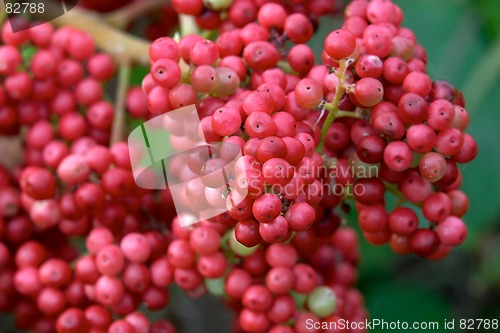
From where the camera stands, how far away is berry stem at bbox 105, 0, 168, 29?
5.58 ft

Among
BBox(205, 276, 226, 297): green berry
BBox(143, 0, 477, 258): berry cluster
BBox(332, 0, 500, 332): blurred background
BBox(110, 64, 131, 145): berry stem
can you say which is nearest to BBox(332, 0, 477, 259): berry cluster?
BBox(143, 0, 477, 258): berry cluster

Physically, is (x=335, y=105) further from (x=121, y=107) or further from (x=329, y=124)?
(x=121, y=107)

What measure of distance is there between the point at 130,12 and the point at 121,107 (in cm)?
30

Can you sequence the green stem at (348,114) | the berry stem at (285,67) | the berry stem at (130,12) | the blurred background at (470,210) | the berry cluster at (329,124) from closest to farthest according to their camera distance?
1. the berry cluster at (329,124)
2. the green stem at (348,114)
3. the berry stem at (285,67)
4. the berry stem at (130,12)
5. the blurred background at (470,210)

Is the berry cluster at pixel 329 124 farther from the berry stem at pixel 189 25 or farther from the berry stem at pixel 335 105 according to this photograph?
the berry stem at pixel 189 25

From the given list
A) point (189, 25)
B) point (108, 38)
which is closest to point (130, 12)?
point (108, 38)

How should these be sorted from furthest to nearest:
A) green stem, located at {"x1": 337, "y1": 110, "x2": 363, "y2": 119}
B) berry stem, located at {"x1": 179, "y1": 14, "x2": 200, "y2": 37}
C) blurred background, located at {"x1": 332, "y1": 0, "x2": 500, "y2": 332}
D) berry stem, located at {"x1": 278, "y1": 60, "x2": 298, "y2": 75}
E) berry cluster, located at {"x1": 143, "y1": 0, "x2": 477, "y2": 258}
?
blurred background, located at {"x1": 332, "y1": 0, "x2": 500, "y2": 332} < berry stem, located at {"x1": 179, "y1": 14, "x2": 200, "y2": 37} < berry stem, located at {"x1": 278, "y1": 60, "x2": 298, "y2": 75} < green stem, located at {"x1": 337, "y1": 110, "x2": 363, "y2": 119} < berry cluster, located at {"x1": 143, "y1": 0, "x2": 477, "y2": 258}

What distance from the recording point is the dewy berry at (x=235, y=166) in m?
1.10

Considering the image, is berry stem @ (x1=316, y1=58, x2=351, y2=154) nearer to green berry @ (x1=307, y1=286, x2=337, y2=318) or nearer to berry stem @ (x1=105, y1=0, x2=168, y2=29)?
green berry @ (x1=307, y1=286, x2=337, y2=318)

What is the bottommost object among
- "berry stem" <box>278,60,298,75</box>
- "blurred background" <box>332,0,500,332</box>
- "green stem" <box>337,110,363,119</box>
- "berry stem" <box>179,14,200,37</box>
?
"blurred background" <box>332,0,500,332</box>

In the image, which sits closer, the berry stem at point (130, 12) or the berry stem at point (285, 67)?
the berry stem at point (285, 67)

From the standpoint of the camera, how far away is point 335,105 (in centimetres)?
115

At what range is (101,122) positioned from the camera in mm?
1504

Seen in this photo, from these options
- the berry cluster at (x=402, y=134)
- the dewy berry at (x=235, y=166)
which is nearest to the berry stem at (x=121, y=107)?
the dewy berry at (x=235, y=166)
